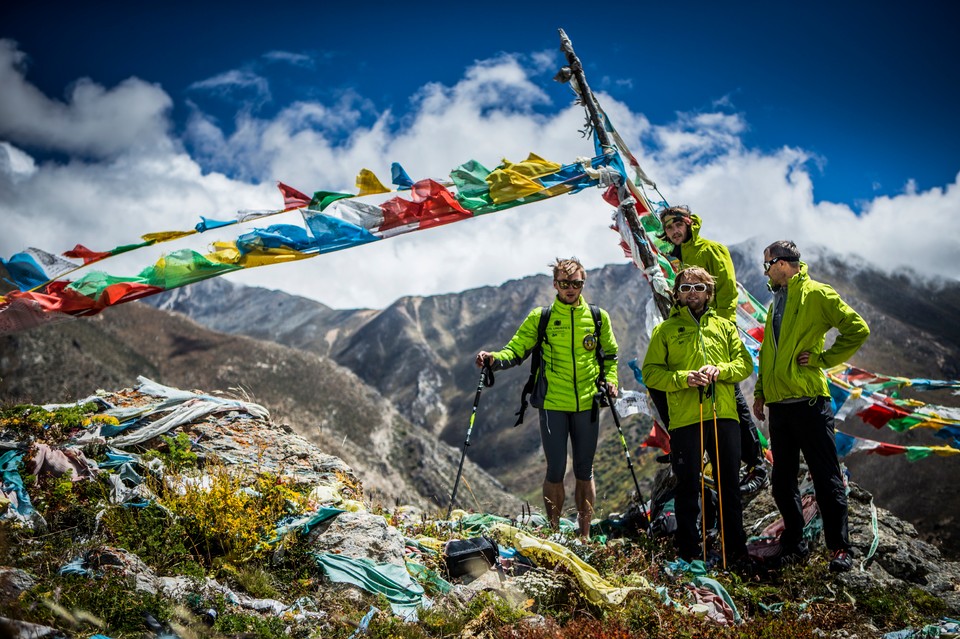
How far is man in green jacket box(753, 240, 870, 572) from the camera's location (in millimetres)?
5227

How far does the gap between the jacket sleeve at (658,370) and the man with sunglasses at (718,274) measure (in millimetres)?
511

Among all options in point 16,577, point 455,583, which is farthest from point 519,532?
point 16,577

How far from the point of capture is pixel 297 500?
5.12 meters

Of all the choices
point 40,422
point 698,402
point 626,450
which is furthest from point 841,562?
point 40,422

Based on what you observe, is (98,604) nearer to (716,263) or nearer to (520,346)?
(520,346)

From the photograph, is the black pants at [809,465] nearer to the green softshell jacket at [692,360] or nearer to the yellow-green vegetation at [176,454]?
the green softshell jacket at [692,360]

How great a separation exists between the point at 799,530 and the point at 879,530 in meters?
1.61

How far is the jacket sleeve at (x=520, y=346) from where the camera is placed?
5.91 metres

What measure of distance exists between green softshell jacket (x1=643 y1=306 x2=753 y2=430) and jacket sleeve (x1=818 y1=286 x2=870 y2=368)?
64 centimetres

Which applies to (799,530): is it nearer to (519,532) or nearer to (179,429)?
(519,532)

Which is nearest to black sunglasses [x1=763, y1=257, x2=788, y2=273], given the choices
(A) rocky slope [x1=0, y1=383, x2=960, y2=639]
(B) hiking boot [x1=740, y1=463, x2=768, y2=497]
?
(B) hiking boot [x1=740, y1=463, x2=768, y2=497]

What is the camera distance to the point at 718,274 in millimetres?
6035

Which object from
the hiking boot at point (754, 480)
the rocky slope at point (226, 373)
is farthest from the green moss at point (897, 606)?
the rocky slope at point (226, 373)

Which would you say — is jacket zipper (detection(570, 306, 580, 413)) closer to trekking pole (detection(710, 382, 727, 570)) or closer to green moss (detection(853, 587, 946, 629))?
trekking pole (detection(710, 382, 727, 570))
